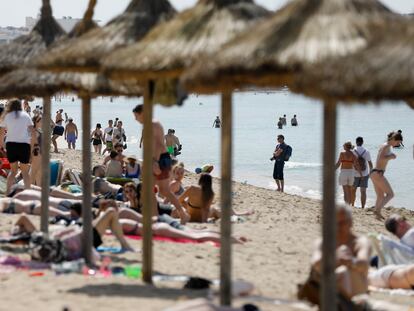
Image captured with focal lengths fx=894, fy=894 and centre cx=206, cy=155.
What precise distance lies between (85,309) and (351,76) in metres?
2.58

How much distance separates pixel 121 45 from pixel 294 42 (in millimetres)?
2145

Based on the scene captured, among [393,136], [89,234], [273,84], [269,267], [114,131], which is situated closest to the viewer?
[273,84]

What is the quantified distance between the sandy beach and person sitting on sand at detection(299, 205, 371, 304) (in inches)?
17.6

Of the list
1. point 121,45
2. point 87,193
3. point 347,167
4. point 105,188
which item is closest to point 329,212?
point 121,45

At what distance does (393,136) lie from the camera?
46.8ft

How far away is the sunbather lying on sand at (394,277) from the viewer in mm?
7699

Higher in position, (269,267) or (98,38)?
(98,38)

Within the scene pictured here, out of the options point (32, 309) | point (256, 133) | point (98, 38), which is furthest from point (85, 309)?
point (256, 133)

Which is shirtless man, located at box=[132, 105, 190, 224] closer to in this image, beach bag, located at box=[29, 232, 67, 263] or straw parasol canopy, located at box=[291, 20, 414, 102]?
beach bag, located at box=[29, 232, 67, 263]

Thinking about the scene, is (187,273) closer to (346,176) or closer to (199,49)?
(199,49)

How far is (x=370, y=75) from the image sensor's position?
172 inches

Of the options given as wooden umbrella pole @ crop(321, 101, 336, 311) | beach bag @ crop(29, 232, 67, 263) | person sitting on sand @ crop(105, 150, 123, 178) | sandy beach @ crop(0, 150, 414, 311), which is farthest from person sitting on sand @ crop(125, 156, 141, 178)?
wooden umbrella pole @ crop(321, 101, 336, 311)

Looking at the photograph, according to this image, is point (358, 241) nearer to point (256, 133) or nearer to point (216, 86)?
point (216, 86)

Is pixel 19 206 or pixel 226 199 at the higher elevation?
pixel 226 199
